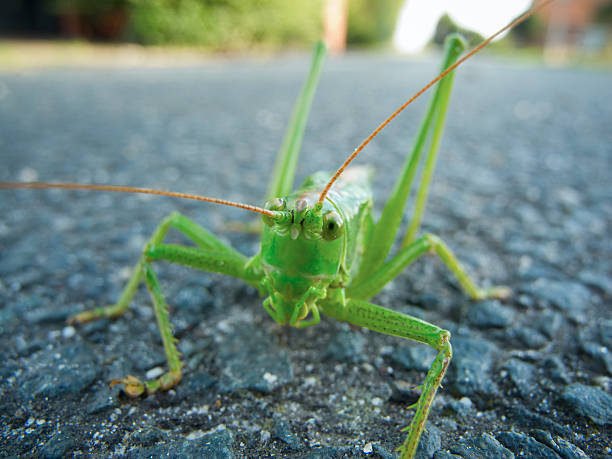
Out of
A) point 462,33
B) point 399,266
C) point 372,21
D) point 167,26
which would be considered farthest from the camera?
point 372,21

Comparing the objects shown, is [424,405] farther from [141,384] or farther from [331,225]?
[141,384]

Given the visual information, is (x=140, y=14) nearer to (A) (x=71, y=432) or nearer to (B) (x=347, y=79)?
(B) (x=347, y=79)

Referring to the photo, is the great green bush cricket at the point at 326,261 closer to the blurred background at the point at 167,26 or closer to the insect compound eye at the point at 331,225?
the insect compound eye at the point at 331,225

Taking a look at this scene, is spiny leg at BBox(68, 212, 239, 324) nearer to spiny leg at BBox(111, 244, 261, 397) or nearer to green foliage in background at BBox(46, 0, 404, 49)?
spiny leg at BBox(111, 244, 261, 397)

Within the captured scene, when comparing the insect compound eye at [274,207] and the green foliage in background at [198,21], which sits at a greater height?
the green foliage in background at [198,21]

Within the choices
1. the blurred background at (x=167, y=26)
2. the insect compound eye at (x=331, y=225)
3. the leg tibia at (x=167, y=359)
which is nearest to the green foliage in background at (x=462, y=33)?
the insect compound eye at (x=331, y=225)

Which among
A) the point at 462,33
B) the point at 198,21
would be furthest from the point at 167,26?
the point at 462,33

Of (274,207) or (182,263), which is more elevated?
(274,207)
